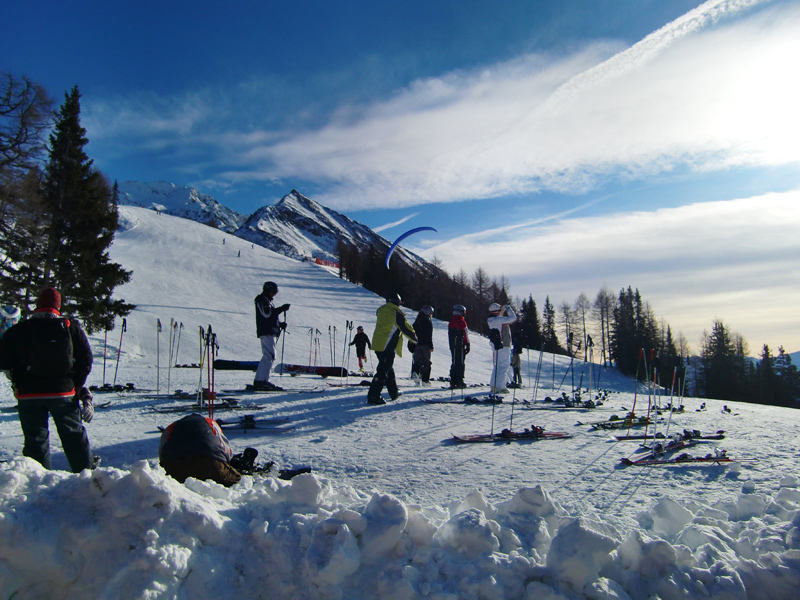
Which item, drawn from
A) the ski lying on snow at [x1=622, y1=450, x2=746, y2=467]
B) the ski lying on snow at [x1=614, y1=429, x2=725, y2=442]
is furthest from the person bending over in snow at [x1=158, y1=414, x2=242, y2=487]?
the ski lying on snow at [x1=614, y1=429, x2=725, y2=442]

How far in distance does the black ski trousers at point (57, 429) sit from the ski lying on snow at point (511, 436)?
13.3ft

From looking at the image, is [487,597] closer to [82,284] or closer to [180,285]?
[82,284]

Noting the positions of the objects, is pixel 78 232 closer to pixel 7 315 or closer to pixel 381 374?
pixel 7 315

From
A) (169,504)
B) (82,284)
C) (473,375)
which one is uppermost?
(82,284)

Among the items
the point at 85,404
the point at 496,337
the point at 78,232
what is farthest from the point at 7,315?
the point at 78,232

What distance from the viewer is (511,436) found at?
6262 mm

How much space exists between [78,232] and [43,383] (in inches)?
870

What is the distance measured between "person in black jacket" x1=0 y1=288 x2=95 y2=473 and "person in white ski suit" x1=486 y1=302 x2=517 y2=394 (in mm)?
8014

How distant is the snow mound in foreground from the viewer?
225 cm

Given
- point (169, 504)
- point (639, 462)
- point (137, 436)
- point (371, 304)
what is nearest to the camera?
point (169, 504)

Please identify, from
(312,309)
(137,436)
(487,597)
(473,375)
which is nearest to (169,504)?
(487,597)

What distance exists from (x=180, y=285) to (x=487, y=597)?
38529mm

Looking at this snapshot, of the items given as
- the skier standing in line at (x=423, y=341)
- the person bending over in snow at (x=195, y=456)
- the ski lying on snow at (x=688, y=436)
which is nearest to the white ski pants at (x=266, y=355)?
the skier standing in line at (x=423, y=341)

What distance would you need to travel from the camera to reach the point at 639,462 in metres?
5.06
